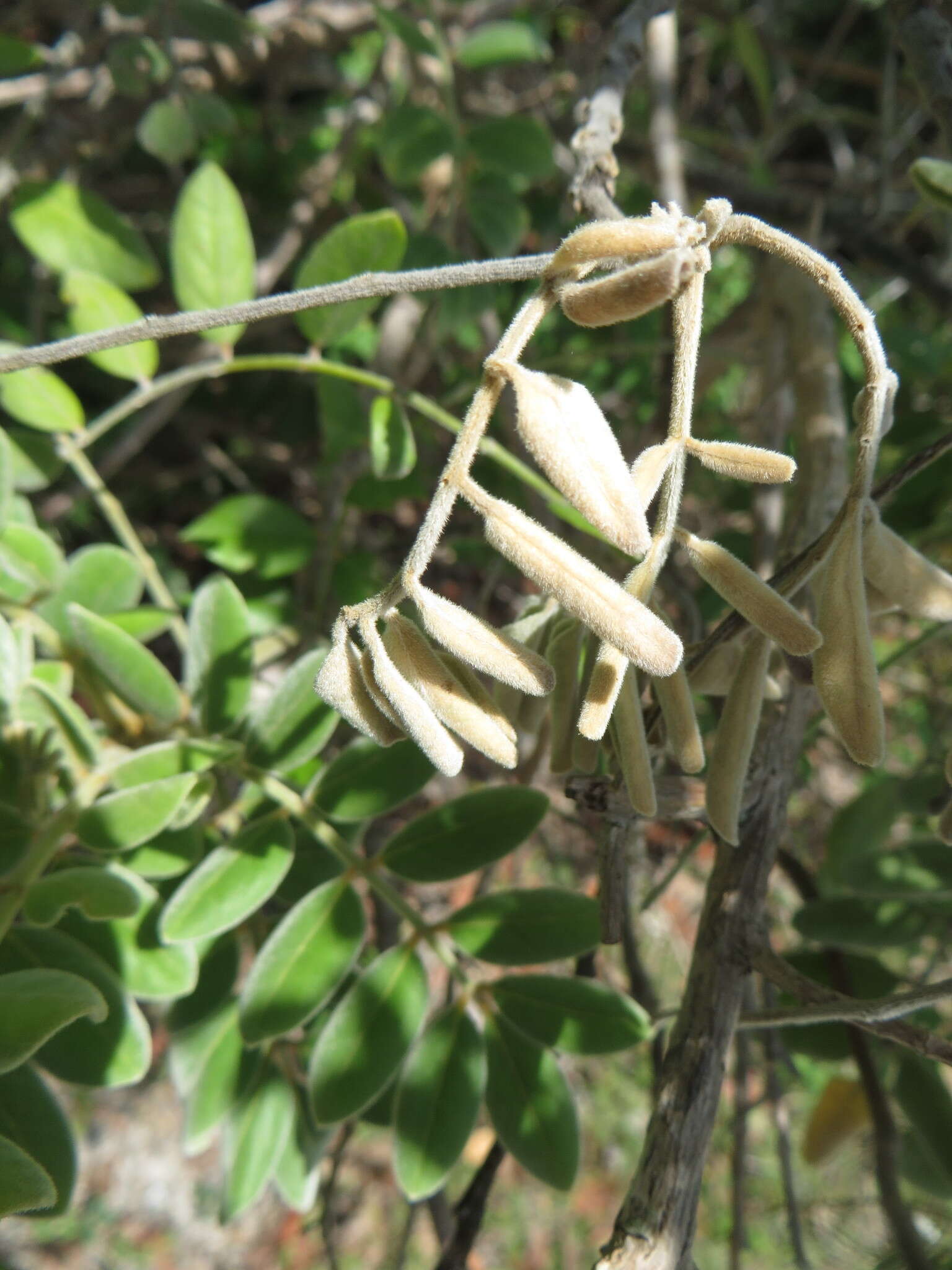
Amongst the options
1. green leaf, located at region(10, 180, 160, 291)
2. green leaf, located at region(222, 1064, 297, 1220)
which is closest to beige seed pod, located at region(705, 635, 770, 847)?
green leaf, located at region(222, 1064, 297, 1220)

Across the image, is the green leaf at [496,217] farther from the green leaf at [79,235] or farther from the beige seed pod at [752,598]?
the beige seed pod at [752,598]

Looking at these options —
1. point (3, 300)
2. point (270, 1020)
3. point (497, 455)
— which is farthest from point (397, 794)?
point (3, 300)

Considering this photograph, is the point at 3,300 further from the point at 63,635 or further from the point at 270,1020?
the point at 270,1020

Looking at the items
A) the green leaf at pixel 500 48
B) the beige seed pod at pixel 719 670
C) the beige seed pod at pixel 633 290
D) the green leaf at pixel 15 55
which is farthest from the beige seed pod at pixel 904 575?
the green leaf at pixel 15 55

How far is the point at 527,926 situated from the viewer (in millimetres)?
908

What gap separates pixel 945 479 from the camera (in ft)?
3.69

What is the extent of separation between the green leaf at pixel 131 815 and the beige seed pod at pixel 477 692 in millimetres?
295

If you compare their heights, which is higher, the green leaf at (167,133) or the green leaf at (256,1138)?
the green leaf at (167,133)

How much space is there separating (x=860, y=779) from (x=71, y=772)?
1.52 m

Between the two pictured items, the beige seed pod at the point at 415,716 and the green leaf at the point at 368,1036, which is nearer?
the beige seed pod at the point at 415,716

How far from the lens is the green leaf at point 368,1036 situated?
830 mm

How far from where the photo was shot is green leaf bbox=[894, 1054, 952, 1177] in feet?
3.17

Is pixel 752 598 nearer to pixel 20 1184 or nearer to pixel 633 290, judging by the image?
pixel 633 290

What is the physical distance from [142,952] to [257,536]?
1.79ft
